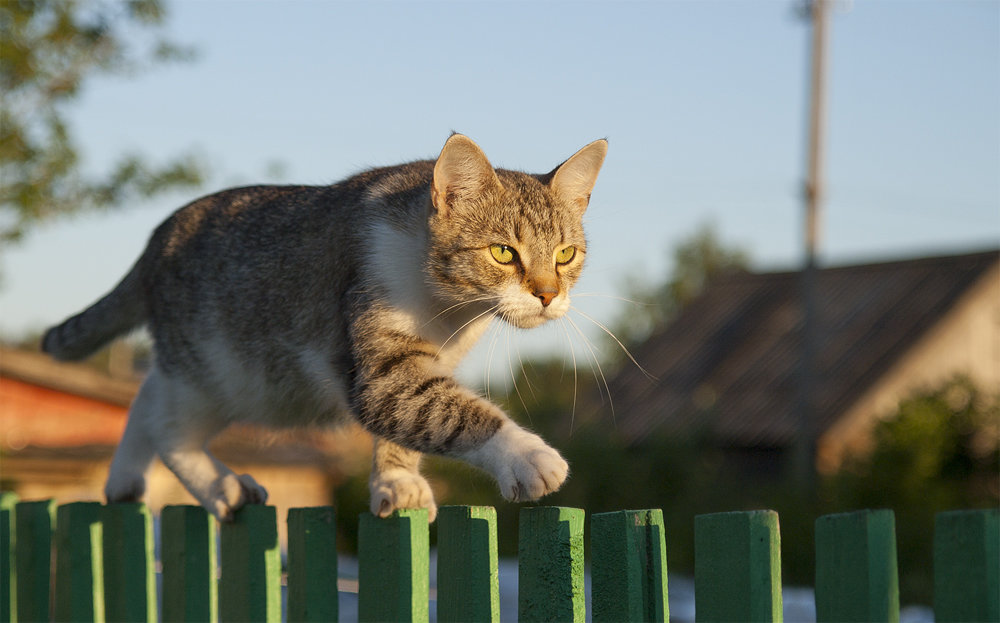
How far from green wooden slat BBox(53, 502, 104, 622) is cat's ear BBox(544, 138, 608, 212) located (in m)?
1.97

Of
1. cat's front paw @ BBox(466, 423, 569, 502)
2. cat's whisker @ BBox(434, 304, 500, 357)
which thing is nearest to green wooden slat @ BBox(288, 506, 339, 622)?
cat's front paw @ BBox(466, 423, 569, 502)

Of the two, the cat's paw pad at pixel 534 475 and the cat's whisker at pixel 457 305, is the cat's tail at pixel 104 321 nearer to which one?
the cat's whisker at pixel 457 305

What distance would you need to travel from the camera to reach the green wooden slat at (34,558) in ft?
12.3

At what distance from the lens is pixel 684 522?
16812 millimetres

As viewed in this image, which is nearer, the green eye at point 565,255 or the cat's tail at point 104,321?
the green eye at point 565,255

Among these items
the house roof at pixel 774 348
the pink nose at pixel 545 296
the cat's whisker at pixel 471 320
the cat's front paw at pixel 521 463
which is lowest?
the cat's front paw at pixel 521 463

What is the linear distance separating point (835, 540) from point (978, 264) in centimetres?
2242

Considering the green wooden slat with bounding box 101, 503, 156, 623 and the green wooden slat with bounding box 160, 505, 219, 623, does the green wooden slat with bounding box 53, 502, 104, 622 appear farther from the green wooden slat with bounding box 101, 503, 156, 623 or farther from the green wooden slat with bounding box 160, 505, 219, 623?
the green wooden slat with bounding box 160, 505, 219, 623

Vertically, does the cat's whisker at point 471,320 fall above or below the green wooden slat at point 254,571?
above

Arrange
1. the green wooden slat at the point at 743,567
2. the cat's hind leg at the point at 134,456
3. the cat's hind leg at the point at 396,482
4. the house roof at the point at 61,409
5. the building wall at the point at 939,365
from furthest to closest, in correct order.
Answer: the building wall at the point at 939,365
the house roof at the point at 61,409
the cat's hind leg at the point at 134,456
the cat's hind leg at the point at 396,482
the green wooden slat at the point at 743,567

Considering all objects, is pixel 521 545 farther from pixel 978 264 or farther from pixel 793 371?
pixel 978 264

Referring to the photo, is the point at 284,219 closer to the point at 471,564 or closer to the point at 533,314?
the point at 533,314

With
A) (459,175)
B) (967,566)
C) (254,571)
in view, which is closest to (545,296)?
(459,175)

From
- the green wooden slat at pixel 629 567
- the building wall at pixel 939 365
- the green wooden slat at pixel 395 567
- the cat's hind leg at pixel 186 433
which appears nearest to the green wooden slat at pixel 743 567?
Answer: the green wooden slat at pixel 629 567
